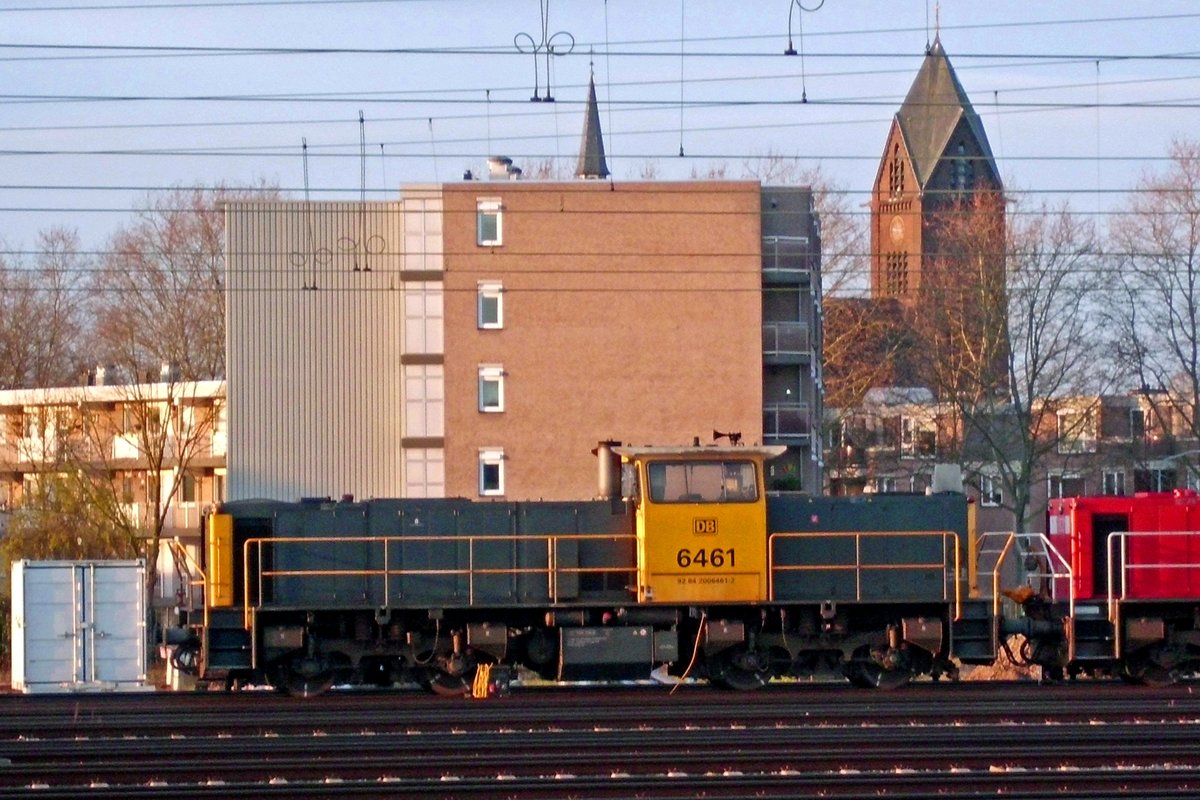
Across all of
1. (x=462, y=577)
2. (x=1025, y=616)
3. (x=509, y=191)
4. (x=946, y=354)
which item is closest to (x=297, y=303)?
(x=509, y=191)

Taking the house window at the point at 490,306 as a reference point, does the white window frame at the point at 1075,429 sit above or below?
below

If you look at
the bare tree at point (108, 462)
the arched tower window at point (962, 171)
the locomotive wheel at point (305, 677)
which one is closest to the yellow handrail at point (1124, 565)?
the locomotive wheel at point (305, 677)

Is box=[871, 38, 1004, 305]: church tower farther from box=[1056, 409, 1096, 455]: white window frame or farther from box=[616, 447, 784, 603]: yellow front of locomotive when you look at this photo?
box=[616, 447, 784, 603]: yellow front of locomotive

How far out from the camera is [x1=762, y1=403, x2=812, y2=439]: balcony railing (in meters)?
45.4

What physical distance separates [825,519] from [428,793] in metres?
9.20

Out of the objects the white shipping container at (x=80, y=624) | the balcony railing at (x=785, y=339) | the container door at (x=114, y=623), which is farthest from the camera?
the balcony railing at (x=785, y=339)

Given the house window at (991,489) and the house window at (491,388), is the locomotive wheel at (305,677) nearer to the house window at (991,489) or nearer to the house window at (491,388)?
the house window at (491,388)

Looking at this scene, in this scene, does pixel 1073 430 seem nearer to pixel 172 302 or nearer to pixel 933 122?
pixel 172 302

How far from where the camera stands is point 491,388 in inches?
1724

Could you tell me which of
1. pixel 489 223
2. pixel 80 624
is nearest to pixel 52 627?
pixel 80 624

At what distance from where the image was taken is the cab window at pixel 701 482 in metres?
19.7

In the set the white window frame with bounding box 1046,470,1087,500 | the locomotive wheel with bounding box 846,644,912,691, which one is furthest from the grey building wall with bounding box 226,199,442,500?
the locomotive wheel with bounding box 846,644,912,691

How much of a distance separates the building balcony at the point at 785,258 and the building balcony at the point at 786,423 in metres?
3.81

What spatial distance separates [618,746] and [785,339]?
31.8 meters
